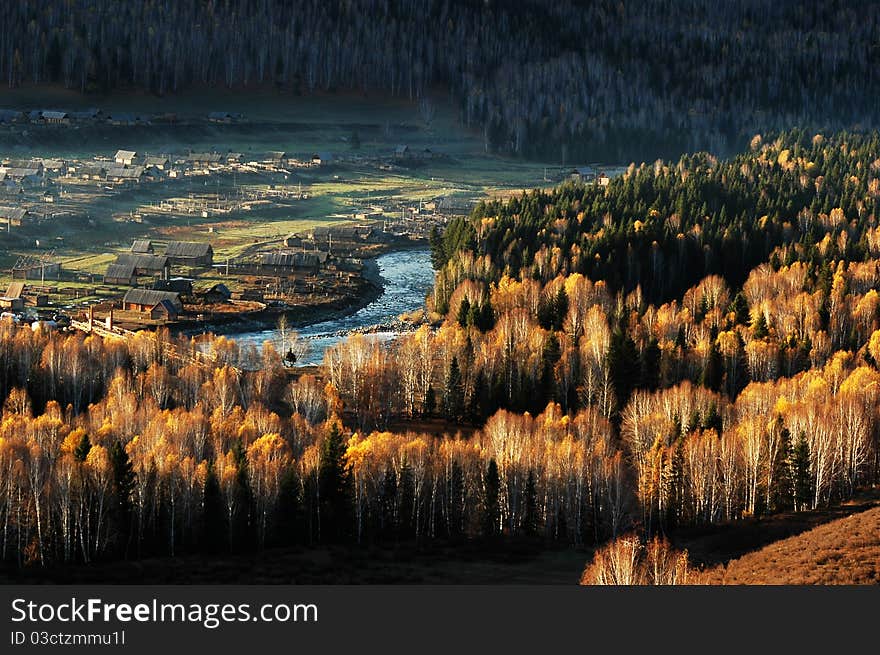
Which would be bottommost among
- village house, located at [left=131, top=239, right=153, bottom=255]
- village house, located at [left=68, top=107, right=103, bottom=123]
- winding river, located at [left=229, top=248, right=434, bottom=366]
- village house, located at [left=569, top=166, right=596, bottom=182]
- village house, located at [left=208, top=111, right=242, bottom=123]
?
winding river, located at [left=229, top=248, right=434, bottom=366]

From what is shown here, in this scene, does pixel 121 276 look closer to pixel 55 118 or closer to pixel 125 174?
pixel 125 174

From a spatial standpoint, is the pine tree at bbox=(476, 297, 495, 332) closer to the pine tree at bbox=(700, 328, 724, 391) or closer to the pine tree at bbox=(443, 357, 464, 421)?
the pine tree at bbox=(443, 357, 464, 421)

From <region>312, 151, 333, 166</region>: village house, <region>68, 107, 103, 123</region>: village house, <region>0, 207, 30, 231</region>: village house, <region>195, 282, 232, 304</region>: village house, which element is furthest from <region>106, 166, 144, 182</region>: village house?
<region>195, 282, 232, 304</region>: village house

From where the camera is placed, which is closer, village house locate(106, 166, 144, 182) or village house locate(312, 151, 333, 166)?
village house locate(106, 166, 144, 182)

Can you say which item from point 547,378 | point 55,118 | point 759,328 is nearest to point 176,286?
point 547,378

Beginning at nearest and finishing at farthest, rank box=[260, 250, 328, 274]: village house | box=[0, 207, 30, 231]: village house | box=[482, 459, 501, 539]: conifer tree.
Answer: box=[482, 459, 501, 539]: conifer tree → box=[260, 250, 328, 274]: village house → box=[0, 207, 30, 231]: village house

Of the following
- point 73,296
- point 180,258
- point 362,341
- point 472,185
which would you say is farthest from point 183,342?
point 472,185

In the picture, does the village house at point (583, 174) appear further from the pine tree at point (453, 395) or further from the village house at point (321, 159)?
the pine tree at point (453, 395)
